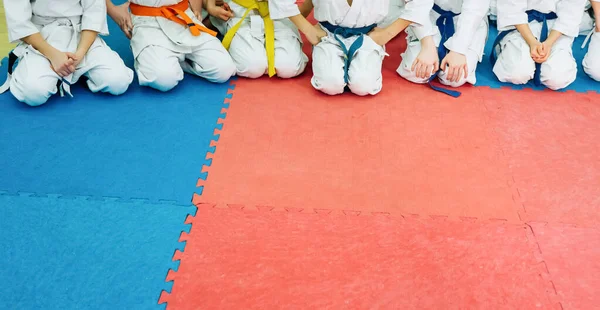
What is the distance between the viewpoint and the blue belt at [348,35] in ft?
9.77

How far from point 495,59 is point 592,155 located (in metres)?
1.02

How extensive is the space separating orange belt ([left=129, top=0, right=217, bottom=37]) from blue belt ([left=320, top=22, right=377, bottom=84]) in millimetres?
807

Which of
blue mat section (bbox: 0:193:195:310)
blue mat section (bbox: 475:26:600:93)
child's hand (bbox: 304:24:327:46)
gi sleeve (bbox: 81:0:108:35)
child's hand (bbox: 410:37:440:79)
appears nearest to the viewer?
blue mat section (bbox: 0:193:195:310)

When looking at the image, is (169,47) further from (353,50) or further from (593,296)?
(593,296)

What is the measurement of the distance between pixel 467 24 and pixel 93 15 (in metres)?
2.23

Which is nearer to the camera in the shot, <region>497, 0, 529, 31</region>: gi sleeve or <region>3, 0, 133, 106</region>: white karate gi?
<region>3, 0, 133, 106</region>: white karate gi

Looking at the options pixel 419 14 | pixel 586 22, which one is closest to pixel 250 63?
pixel 419 14

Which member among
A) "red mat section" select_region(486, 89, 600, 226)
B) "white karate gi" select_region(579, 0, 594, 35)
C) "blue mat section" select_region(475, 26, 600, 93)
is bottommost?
"red mat section" select_region(486, 89, 600, 226)

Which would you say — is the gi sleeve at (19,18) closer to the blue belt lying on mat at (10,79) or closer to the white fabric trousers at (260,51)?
the blue belt lying on mat at (10,79)

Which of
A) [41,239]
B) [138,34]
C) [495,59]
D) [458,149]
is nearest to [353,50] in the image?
[458,149]

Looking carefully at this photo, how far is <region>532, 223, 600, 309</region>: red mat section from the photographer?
1.90 metres

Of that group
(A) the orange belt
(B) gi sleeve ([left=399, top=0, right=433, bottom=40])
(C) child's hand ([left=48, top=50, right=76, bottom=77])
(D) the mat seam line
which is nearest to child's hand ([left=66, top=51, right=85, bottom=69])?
(C) child's hand ([left=48, top=50, right=76, bottom=77])

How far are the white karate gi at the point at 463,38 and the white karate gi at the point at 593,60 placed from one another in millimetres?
693

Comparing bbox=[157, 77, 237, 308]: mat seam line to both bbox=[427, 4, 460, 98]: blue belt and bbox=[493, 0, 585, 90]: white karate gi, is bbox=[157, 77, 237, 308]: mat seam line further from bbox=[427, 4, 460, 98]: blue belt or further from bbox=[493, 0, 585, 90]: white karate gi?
bbox=[493, 0, 585, 90]: white karate gi
